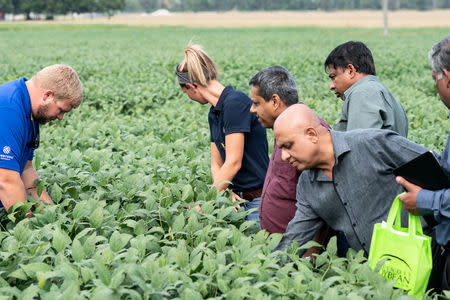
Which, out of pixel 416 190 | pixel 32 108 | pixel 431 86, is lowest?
pixel 431 86

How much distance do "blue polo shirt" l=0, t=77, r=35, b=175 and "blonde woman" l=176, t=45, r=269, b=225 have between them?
127cm

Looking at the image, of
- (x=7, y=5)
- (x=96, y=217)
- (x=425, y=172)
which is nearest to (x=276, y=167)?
(x=425, y=172)

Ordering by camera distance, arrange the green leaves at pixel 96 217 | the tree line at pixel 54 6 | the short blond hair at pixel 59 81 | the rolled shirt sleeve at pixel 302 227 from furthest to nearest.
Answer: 1. the tree line at pixel 54 6
2. the short blond hair at pixel 59 81
3. the green leaves at pixel 96 217
4. the rolled shirt sleeve at pixel 302 227

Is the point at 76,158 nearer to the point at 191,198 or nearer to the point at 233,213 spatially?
the point at 191,198

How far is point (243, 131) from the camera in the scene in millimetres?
4230

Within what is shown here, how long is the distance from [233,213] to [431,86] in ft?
41.2

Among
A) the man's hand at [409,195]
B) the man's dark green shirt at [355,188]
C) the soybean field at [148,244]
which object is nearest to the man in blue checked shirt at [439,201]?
the man's hand at [409,195]

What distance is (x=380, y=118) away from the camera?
13.5 ft

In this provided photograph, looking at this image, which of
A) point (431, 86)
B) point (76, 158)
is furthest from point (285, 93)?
point (431, 86)

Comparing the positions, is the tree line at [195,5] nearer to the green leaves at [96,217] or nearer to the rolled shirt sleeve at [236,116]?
the rolled shirt sleeve at [236,116]

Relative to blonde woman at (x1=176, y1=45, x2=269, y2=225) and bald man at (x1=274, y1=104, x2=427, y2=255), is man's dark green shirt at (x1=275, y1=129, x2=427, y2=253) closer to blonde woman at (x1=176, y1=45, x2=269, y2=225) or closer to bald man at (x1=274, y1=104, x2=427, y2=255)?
bald man at (x1=274, y1=104, x2=427, y2=255)

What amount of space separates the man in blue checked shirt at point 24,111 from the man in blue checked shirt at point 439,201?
2.28 m

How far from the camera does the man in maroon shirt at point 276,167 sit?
3625mm

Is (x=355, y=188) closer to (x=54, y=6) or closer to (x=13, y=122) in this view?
(x=13, y=122)
